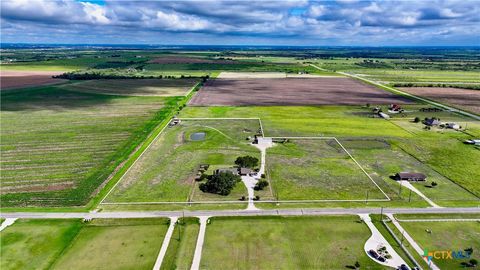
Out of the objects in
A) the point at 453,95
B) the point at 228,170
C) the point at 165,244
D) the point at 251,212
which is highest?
the point at 453,95

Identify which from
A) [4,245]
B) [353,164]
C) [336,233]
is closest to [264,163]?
[353,164]

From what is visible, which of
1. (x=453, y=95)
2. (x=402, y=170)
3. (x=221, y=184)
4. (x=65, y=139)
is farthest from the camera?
(x=453, y=95)

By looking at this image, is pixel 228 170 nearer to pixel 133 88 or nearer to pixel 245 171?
pixel 245 171

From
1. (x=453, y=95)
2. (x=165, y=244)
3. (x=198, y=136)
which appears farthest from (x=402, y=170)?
(x=453, y=95)

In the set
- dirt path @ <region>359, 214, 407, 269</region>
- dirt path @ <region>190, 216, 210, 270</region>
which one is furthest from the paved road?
dirt path @ <region>359, 214, 407, 269</region>

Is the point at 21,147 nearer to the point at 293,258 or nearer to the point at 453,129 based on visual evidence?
the point at 293,258

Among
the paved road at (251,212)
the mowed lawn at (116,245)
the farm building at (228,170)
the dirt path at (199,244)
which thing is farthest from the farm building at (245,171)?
the mowed lawn at (116,245)

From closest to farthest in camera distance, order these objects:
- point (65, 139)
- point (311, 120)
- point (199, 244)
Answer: point (199, 244) → point (65, 139) → point (311, 120)
